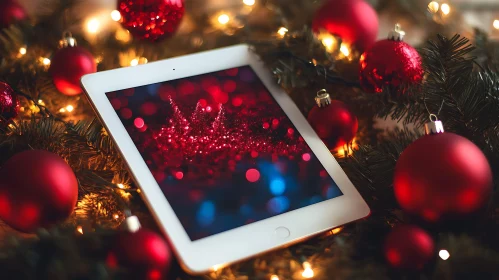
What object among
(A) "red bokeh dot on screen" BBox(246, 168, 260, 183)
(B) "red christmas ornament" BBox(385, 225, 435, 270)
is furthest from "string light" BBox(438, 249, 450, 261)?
(A) "red bokeh dot on screen" BBox(246, 168, 260, 183)

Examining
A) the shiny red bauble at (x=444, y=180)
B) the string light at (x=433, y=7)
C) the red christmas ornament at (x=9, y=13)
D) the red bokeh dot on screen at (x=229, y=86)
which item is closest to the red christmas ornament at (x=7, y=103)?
the red christmas ornament at (x=9, y=13)

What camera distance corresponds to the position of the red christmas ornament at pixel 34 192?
0.63m

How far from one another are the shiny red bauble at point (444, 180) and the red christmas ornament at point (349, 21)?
1.13 feet

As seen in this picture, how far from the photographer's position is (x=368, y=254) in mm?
628

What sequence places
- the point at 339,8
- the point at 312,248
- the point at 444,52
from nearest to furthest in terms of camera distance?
the point at 312,248, the point at 444,52, the point at 339,8

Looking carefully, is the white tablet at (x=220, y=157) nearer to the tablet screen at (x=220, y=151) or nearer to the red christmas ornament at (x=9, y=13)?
the tablet screen at (x=220, y=151)

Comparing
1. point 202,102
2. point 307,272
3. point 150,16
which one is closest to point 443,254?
point 307,272

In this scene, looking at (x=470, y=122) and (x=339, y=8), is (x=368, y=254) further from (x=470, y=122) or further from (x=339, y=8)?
(x=339, y=8)

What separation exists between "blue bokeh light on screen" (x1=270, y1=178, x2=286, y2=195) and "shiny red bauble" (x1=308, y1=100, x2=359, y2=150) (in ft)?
0.38

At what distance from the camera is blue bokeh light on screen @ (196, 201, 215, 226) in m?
0.65

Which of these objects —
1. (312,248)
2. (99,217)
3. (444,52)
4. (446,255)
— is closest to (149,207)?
(99,217)

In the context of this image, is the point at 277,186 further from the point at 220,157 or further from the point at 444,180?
the point at 444,180

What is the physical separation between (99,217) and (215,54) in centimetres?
30

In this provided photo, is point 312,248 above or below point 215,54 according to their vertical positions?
below
